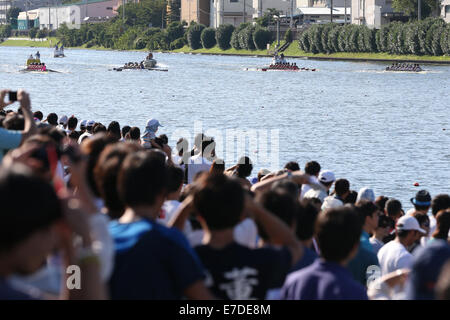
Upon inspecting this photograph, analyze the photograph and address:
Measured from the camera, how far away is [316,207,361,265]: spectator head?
5121 mm

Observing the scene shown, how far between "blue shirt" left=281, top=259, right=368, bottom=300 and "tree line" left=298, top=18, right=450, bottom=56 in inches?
3521

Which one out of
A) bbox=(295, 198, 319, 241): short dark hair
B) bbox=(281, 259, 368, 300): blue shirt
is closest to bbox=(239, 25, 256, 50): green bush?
bbox=(295, 198, 319, 241): short dark hair

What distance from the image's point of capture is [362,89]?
7331cm

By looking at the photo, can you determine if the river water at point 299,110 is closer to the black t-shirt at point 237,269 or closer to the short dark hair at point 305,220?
the short dark hair at point 305,220

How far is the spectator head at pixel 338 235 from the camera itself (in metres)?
5.12

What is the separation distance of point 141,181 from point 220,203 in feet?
1.50

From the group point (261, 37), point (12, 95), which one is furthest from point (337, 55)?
point (12, 95)

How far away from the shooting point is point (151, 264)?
4695 millimetres

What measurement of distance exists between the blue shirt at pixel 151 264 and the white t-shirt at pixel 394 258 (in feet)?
12.1

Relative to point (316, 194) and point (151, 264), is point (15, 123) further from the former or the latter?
point (151, 264)

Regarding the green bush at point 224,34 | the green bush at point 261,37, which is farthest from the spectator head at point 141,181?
the green bush at point 224,34
